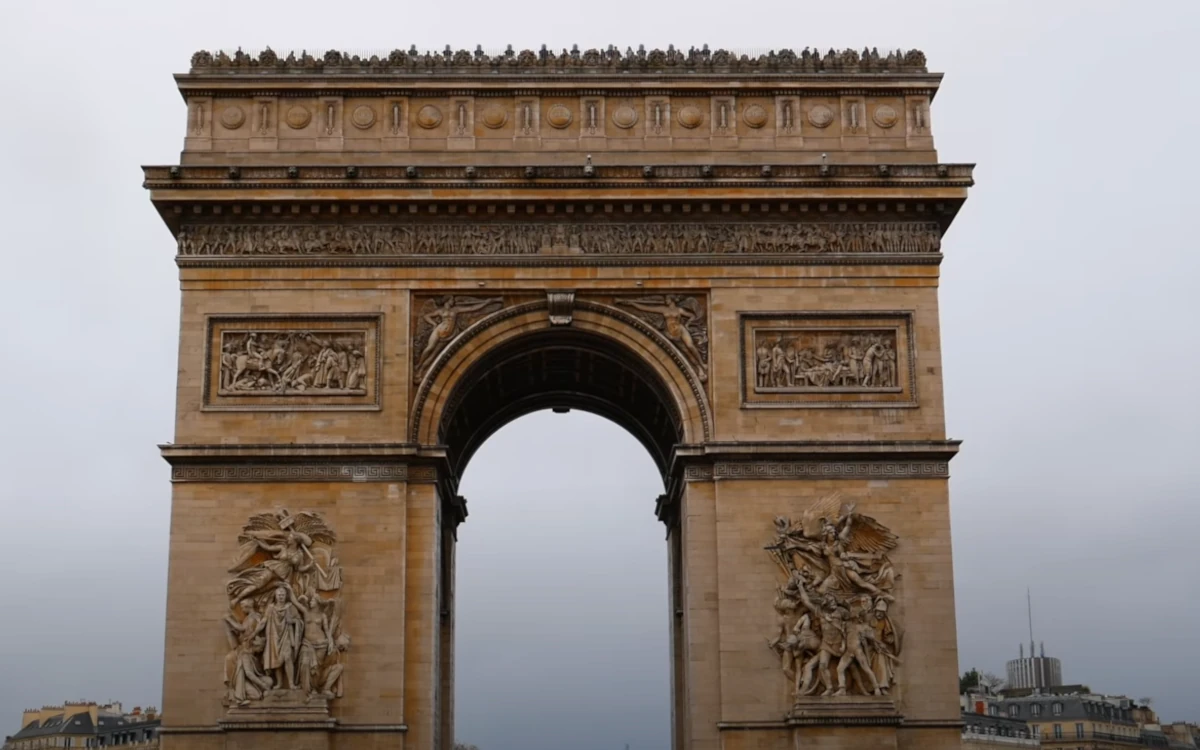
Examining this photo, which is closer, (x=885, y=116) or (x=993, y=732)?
(x=885, y=116)

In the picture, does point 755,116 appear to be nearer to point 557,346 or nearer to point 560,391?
point 557,346

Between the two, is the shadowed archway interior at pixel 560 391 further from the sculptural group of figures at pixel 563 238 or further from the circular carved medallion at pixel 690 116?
the circular carved medallion at pixel 690 116

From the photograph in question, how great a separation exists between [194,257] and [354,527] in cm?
576

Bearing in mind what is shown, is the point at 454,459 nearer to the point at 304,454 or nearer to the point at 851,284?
the point at 304,454

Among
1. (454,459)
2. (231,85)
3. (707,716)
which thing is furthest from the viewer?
(454,459)

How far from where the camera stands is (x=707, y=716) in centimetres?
3003

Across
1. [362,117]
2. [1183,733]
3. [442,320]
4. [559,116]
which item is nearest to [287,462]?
[442,320]

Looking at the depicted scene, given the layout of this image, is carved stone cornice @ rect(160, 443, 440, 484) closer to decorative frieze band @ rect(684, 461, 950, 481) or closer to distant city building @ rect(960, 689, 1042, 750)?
decorative frieze band @ rect(684, 461, 950, 481)

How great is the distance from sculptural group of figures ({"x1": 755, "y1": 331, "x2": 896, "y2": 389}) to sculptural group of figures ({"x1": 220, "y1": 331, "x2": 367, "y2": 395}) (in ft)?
23.8

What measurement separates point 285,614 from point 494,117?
9852 millimetres

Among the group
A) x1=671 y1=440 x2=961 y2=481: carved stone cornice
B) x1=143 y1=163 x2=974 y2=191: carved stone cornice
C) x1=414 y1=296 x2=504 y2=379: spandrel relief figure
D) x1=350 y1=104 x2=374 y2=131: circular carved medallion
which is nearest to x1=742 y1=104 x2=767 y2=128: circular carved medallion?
x1=143 y1=163 x2=974 y2=191: carved stone cornice

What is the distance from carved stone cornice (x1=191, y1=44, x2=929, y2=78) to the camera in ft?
107

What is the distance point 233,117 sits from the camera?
3225 cm

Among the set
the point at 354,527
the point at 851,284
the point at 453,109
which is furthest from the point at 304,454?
the point at 851,284
